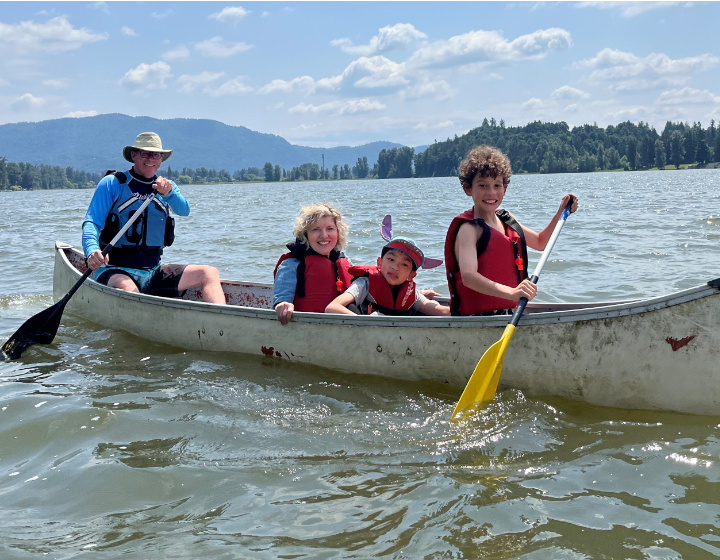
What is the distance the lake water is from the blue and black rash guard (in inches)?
43.6

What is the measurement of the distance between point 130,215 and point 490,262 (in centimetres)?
378

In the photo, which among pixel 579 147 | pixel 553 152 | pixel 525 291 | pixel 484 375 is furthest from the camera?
pixel 579 147

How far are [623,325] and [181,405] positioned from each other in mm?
2946

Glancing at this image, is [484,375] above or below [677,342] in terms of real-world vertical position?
below

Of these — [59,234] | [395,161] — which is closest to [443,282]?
[59,234]

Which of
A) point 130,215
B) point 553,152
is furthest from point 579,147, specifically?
point 130,215

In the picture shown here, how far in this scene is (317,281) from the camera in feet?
17.7

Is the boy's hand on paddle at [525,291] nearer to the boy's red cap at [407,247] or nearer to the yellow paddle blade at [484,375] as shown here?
the yellow paddle blade at [484,375]

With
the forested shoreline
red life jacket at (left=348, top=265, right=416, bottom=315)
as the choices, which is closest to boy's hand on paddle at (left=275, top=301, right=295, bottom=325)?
red life jacket at (left=348, top=265, right=416, bottom=315)

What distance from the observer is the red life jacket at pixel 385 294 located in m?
5.12

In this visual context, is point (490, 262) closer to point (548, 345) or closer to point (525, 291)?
point (525, 291)

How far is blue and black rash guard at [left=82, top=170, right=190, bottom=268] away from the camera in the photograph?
21.3 ft

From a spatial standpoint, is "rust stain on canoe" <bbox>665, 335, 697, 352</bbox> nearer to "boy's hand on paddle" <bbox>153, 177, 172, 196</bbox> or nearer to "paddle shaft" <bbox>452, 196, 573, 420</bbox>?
"paddle shaft" <bbox>452, 196, 573, 420</bbox>

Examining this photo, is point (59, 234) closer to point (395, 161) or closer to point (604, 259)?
point (604, 259)
